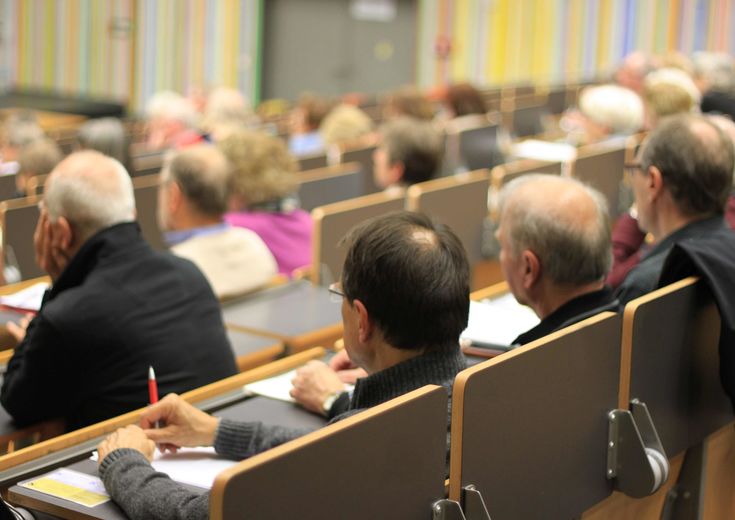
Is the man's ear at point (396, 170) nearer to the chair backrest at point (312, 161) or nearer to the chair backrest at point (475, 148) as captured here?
the chair backrest at point (312, 161)

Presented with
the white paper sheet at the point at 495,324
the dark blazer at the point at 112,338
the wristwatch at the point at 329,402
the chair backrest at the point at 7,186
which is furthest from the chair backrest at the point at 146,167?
the wristwatch at the point at 329,402

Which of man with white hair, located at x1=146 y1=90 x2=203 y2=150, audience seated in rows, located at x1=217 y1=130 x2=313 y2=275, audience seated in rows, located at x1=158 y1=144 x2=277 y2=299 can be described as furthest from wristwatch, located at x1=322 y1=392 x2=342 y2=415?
man with white hair, located at x1=146 y1=90 x2=203 y2=150

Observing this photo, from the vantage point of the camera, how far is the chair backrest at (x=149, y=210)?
5121mm

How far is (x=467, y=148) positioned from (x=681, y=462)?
193 inches

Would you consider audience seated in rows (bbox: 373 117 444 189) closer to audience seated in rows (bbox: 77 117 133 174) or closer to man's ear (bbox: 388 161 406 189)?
man's ear (bbox: 388 161 406 189)

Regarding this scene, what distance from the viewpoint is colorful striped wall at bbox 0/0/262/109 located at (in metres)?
13.6

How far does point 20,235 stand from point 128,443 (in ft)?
8.40

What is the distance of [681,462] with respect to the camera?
2697mm

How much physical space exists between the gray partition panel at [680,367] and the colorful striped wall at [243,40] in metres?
10.2

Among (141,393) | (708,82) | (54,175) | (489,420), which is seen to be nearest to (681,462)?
(489,420)

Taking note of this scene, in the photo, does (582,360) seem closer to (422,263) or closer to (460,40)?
(422,263)

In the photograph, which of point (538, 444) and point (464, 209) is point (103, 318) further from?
point (464, 209)

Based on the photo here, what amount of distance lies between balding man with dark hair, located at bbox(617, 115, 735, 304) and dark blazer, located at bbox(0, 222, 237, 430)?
1.26 m

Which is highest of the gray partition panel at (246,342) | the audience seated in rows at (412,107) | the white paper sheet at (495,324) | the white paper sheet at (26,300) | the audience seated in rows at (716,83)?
the audience seated in rows at (716,83)
